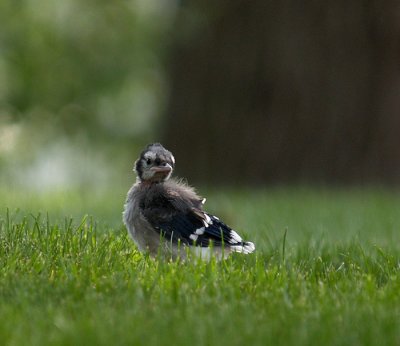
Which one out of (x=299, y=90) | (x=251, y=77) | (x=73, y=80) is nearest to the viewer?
(x=299, y=90)

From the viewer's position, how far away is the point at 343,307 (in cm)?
488

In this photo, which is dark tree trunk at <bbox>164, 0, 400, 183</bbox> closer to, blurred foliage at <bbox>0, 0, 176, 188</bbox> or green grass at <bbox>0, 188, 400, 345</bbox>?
blurred foliage at <bbox>0, 0, 176, 188</bbox>

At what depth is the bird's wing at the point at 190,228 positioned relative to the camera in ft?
20.3

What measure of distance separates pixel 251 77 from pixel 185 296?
35.1 ft

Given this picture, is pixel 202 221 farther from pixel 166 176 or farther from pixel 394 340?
pixel 394 340

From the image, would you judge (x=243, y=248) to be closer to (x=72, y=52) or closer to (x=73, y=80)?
(x=72, y=52)

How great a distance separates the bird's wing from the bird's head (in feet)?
1.17

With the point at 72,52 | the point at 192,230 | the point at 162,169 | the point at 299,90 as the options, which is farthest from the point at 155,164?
the point at 72,52

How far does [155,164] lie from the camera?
6547 mm

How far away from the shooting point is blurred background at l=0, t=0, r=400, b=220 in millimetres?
14938

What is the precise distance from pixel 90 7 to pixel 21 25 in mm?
1536

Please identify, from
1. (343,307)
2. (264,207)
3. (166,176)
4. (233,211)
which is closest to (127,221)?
(166,176)

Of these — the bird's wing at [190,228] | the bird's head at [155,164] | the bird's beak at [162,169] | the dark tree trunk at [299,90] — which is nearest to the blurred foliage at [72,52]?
the dark tree trunk at [299,90]

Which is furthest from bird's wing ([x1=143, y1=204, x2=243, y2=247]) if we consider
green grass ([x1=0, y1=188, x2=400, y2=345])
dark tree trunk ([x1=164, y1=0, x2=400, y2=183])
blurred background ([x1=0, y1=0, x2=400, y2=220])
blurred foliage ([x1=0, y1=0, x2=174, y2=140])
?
blurred foliage ([x1=0, y1=0, x2=174, y2=140])
